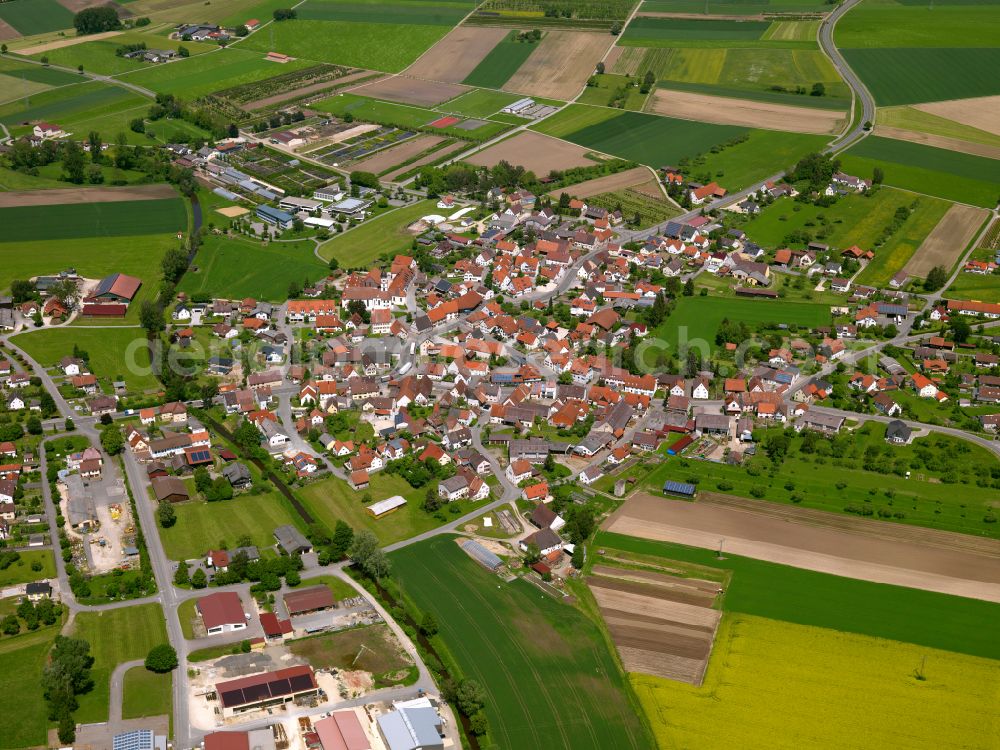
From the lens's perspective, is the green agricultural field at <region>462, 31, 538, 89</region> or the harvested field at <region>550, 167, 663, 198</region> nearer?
the harvested field at <region>550, 167, 663, 198</region>

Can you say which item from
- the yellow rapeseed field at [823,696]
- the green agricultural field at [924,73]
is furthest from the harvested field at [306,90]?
the yellow rapeseed field at [823,696]

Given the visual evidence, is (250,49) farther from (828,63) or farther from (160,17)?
(828,63)

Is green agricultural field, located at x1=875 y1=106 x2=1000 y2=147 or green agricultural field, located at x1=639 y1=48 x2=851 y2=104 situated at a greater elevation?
green agricultural field, located at x1=639 y1=48 x2=851 y2=104

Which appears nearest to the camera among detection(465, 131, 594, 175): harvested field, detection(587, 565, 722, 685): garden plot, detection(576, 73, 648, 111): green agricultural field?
detection(587, 565, 722, 685): garden plot

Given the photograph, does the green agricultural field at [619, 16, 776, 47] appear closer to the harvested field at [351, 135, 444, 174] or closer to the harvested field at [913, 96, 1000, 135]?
the harvested field at [913, 96, 1000, 135]

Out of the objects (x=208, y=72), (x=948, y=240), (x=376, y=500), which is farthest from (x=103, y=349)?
(x=208, y=72)

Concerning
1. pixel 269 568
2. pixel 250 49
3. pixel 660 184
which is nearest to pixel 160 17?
pixel 250 49

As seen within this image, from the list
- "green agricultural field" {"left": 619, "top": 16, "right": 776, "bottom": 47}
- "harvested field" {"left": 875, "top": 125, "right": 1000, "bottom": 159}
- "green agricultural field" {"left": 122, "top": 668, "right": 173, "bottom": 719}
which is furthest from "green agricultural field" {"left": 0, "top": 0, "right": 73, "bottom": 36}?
"green agricultural field" {"left": 122, "top": 668, "right": 173, "bottom": 719}
